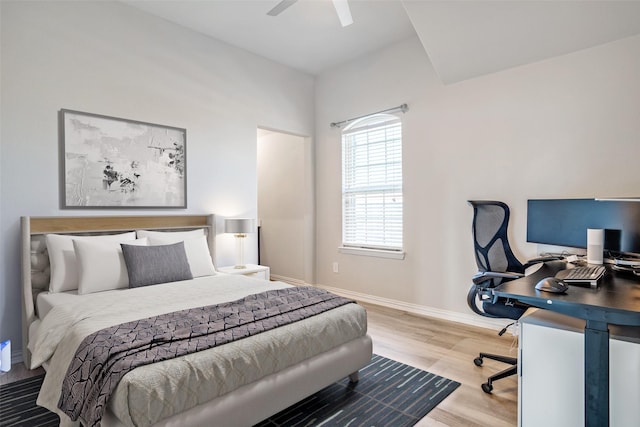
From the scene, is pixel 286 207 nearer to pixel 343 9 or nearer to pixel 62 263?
pixel 62 263

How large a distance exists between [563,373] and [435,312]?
2235mm

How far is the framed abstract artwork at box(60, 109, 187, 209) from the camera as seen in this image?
9.67 ft

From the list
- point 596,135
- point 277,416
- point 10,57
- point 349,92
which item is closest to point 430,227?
point 596,135

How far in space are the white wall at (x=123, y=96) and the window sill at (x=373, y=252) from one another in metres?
1.20

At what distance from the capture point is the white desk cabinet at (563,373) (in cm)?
136

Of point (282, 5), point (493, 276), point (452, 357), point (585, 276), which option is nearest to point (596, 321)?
point (585, 276)

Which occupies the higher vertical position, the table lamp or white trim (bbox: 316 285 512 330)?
the table lamp

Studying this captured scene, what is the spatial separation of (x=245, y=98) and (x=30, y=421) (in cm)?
353

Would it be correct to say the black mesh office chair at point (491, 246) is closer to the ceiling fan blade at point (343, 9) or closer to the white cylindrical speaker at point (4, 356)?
the ceiling fan blade at point (343, 9)

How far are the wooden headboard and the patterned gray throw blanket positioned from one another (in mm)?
1366

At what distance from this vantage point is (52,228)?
2820mm

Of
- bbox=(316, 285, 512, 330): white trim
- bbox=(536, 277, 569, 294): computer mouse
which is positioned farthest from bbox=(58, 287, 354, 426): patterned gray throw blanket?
bbox=(316, 285, 512, 330): white trim

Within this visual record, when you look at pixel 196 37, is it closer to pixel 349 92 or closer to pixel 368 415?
pixel 349 92

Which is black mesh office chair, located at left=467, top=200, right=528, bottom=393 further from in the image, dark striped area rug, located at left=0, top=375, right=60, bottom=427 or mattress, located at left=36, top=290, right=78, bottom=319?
mattress, located at left=36, top=290, right=78, bottom=319
